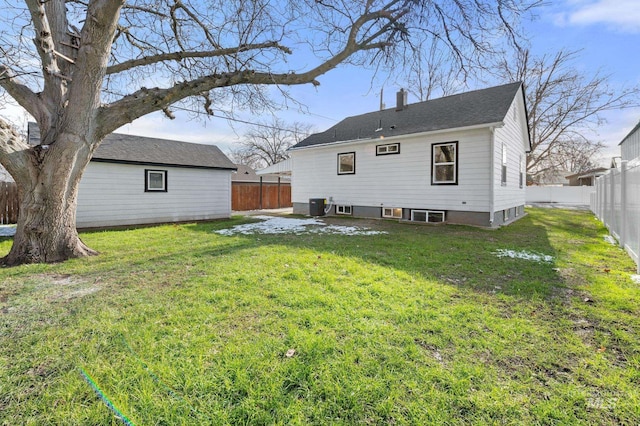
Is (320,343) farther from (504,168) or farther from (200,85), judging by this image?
(504,168)

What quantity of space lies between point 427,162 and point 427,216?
1.94 m

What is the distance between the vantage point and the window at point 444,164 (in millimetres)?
10039

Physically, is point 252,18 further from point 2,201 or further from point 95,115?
point 2,201

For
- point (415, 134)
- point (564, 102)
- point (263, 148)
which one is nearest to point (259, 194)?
point (415, 134)

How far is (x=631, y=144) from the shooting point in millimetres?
20578

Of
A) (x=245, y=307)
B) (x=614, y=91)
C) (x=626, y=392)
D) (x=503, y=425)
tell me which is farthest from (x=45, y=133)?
(x=614, y=91)

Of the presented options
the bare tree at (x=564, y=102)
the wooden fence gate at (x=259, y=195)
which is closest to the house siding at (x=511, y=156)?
the bare tree at (x=564, y=102)

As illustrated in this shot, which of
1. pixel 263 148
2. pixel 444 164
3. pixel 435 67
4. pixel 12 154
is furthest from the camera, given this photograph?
pixel 263 148

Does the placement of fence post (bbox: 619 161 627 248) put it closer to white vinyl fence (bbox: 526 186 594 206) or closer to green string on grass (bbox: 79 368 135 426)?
green string on grass (bbox: 79 368 135 426)

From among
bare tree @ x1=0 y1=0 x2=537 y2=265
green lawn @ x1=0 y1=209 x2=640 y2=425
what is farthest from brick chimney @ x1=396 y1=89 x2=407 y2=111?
green lawn @ x1=0 y1=209 x2=640 y2=425

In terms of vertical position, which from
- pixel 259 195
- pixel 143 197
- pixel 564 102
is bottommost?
pixel 143 197

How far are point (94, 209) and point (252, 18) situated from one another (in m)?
8.10

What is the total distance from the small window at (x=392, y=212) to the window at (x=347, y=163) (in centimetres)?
215

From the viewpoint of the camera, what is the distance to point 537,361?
2270mm
